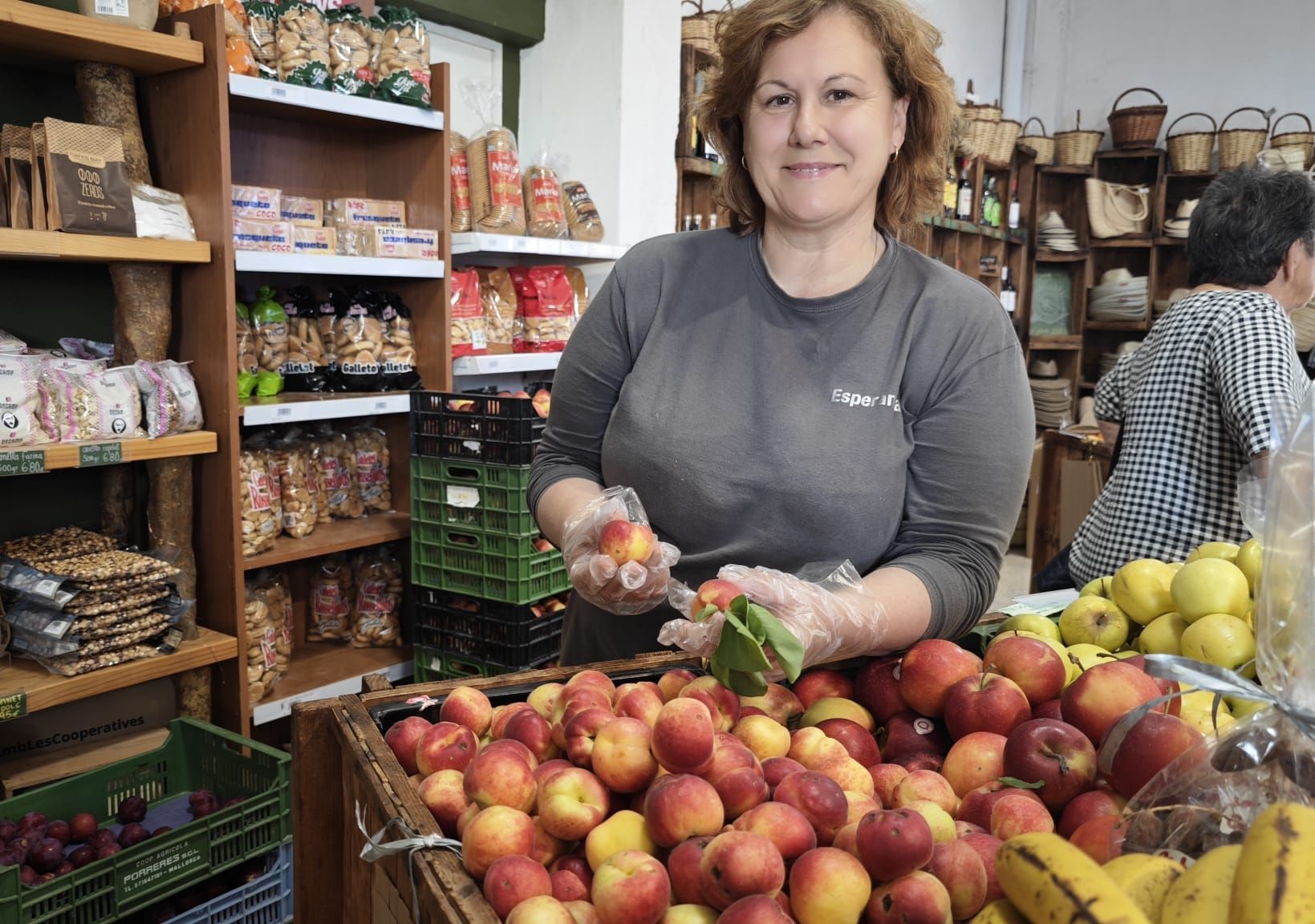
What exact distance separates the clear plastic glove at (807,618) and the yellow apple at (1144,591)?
0.48 m

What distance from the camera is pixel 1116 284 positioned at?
7.34 metres

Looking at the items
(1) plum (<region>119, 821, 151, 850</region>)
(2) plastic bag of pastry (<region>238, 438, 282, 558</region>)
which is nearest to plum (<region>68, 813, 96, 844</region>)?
(1) plum (<region>119, 821, 151, 850</region>)

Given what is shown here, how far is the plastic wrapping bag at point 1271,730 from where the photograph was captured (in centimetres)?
74

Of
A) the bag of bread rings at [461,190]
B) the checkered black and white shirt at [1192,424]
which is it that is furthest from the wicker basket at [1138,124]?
the bag of bread rings at [461,190]

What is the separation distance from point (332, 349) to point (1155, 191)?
6497 mm

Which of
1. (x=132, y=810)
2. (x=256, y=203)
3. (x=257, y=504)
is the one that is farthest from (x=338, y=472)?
(x=132, y=810)

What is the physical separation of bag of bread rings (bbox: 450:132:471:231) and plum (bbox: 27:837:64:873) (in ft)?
7.45

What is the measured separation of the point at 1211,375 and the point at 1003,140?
491 centimetres

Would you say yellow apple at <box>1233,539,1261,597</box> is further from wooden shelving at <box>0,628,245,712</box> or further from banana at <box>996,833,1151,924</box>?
wooden shelving at <box>0,628,245,712</box>

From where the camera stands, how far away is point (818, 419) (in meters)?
1.48

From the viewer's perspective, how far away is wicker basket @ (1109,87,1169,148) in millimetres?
7199

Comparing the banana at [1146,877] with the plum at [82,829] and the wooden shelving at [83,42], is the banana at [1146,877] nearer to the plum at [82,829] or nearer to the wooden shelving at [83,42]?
the plum at [82,829]

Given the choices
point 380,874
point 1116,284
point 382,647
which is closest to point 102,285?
point 382,647

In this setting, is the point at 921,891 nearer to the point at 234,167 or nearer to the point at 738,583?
the point at 738,583
